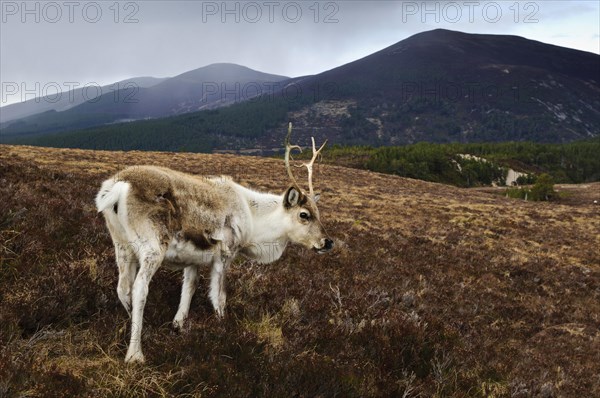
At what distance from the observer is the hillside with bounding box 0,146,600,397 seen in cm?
389

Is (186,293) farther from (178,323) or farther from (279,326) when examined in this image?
(279,326)

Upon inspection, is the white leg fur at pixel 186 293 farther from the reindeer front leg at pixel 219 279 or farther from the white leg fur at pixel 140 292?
the white leg fur at pixel 140 292

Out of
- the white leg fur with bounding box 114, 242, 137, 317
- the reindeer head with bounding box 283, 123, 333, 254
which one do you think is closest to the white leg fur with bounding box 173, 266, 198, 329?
the white leg fur with bounding box 114, 242, 137, 317

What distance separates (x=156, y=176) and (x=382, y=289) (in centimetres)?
620

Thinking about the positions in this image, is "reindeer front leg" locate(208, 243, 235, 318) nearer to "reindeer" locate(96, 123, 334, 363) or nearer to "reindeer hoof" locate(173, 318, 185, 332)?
"reindeer" locate(96, 123, 334, 363)

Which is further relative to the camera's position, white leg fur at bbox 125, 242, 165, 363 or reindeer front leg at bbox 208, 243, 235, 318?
reindeer front leg at bbox 208, 243, 235, 318

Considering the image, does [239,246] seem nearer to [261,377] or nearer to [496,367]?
[261,377]

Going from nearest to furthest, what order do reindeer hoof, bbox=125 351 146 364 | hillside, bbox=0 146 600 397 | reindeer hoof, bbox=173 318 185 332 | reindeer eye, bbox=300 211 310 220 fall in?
hillside, bbox=0 146 600 397
reindeer hoof, bbox=125 351 146 364
reindeer hoof, bbox=173 318 185 332
reindeer eye, bbox=300 211 310 220

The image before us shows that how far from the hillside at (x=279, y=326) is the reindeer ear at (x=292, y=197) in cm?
138

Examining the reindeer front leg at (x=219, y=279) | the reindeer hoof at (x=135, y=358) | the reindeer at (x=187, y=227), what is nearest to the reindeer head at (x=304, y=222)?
the reindeer at (x=187, y=227)

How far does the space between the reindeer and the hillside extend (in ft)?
1.41

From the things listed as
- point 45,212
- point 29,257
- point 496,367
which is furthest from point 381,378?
point 45,212

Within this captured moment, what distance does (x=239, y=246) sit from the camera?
18.3 ft

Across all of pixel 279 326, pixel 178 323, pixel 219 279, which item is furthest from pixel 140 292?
pixel 279 326
